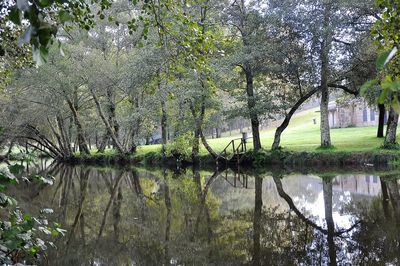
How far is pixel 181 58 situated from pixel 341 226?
563cm

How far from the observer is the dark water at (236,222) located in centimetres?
709

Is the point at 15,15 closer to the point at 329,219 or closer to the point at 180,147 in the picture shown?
the point at 329,219

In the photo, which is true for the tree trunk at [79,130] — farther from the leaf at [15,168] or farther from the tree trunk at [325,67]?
the leaf at [15,168]

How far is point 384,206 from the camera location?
10148 millimetres

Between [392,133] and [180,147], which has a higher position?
[392,133]

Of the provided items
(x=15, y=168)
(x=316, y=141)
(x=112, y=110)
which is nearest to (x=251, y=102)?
(x=316, y=141)

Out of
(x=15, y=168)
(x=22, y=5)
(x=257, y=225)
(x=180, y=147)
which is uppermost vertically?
(x=22, y=5)

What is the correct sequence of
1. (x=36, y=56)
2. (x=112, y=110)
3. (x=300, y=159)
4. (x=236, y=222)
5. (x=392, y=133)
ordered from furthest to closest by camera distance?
(x=112, y=110) < (x=300, y=159) < (x=392, y=133) < (x=236, y=222) < (x=36, y=56)

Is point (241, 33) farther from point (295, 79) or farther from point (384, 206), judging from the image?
point (384, 206)

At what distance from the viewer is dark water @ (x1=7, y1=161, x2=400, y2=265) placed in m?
7.09

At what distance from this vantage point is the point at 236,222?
9.68 meters

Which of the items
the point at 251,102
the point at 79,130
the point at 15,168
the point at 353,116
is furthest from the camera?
the point at 353,116

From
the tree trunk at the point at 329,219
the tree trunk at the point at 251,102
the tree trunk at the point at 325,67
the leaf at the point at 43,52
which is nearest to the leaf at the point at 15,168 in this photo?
the leaf at the point at 43,52

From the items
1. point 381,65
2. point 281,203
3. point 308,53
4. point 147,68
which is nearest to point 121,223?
point 281,203
